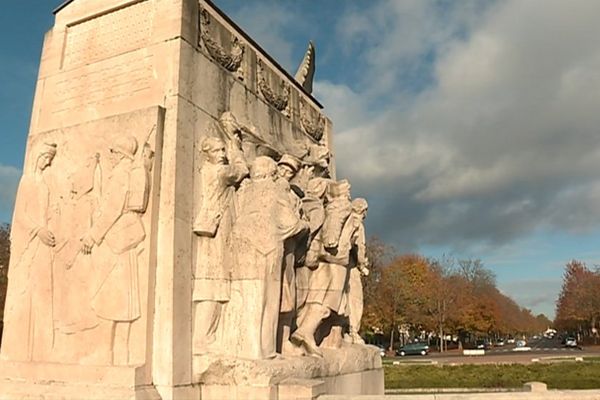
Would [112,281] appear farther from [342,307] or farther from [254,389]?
[342,307]

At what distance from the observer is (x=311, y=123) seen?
38.1 ft

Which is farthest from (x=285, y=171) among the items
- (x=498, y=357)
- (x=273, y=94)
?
(x=498, y=357)

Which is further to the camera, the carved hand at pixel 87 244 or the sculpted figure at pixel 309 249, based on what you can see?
the sculpted figure at pixel 309 249

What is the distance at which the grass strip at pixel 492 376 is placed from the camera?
1608cm

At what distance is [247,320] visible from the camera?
24.2ft

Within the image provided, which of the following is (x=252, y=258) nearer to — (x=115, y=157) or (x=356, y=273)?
(x=115, y=157)

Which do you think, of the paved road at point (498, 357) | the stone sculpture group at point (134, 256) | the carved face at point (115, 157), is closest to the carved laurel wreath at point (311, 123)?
the stone sculpture group at point (134, 256)

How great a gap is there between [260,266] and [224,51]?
3.39 m

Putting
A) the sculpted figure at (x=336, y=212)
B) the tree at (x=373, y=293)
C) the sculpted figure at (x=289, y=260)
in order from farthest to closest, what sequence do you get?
the tree at (x=373, y=293)
the sculpted figure at (x=336, y=212)
the sculpted figure at (x=289, y=260)

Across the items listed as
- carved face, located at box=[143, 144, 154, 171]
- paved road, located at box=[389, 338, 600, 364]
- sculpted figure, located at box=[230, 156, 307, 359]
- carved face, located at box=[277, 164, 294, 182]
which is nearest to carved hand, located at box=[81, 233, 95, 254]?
carved face, located at box=[143, 144, 154, 171]

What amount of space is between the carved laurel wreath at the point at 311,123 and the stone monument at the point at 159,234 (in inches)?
86.6

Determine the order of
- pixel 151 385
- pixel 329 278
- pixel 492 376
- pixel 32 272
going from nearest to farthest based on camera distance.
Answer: pixel 151 385 < pixel 32 272 < pixel 329 278 < pixel 492 376

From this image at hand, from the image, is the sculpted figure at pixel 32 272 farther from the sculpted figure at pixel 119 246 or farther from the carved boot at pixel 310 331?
the carved boot at pixel 310 331

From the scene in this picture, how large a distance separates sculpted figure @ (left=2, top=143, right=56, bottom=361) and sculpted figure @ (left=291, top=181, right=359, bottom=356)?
3.39 metres
